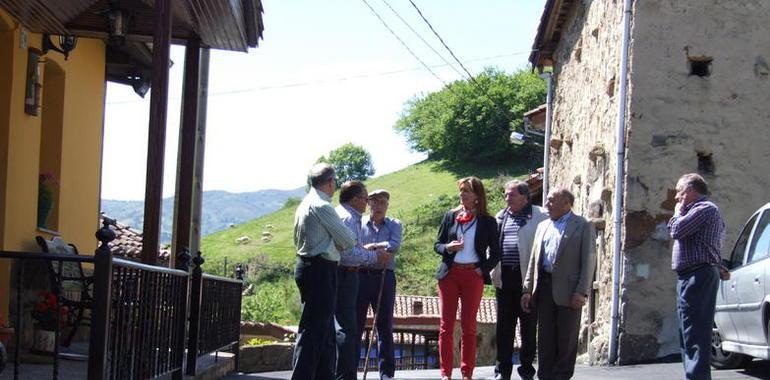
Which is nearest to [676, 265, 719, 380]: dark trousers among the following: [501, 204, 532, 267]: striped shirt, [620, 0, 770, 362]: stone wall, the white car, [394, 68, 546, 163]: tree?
the white car

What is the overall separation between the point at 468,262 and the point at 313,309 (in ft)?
7.65

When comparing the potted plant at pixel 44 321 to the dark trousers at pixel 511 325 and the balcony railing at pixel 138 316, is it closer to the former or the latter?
the balcony railing at pixel 138 316

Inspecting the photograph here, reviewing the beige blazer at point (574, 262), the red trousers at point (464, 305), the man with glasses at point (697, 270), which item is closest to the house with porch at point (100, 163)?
the red trousers at point (464, 305)

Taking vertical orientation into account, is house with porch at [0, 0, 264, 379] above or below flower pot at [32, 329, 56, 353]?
above

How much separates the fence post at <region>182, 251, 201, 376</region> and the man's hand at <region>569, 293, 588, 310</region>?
3.12 meters

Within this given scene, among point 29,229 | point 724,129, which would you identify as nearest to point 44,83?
point 29,229

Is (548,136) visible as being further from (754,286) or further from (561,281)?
(561,281)

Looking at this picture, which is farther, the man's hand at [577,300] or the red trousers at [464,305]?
the red trousers at [464,305]

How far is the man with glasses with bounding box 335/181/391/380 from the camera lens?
9.19 meters

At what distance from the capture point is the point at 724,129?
15.0m

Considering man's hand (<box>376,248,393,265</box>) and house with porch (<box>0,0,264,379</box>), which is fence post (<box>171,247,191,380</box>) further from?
man's hand (<box>376,248,393,265</box>)

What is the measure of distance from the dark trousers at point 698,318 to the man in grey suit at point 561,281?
923 mm

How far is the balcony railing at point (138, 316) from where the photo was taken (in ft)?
20.4

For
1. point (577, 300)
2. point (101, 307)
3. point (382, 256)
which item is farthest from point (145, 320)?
point (577, 300)
